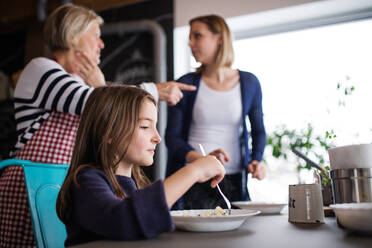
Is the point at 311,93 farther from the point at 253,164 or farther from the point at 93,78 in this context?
the point at 93,78

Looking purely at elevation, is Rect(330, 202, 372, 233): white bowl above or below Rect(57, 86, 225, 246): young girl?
below

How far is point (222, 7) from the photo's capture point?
8.89 feet

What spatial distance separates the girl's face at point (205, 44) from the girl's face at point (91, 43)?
0.56 m

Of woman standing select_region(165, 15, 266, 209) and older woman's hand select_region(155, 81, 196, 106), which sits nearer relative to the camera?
older woman's hand select_region(155, 81, 196, 106)

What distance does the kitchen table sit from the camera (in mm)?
584

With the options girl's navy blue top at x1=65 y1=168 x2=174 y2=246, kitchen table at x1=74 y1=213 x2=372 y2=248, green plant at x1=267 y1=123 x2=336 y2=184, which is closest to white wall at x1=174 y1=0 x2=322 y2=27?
green plant at x1=267 y1=123 x2=336 y2=184

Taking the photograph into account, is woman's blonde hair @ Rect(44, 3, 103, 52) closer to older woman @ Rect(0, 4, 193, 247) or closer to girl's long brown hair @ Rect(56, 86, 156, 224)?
older woman @ Rect(0, 4, 193, 247)

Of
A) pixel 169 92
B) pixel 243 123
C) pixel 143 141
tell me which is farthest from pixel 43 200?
pixel 243 123

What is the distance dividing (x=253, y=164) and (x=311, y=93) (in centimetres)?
115

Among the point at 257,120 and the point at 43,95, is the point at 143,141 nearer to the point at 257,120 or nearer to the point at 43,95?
the point at 43,95

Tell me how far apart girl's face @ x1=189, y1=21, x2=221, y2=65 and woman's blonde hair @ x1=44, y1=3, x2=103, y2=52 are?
2.12 feet

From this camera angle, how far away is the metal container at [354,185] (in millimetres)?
854

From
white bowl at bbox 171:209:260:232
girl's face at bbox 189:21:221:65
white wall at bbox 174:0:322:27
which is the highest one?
white wall at bbox 174:0:322:27

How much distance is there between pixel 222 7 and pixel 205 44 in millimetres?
897
